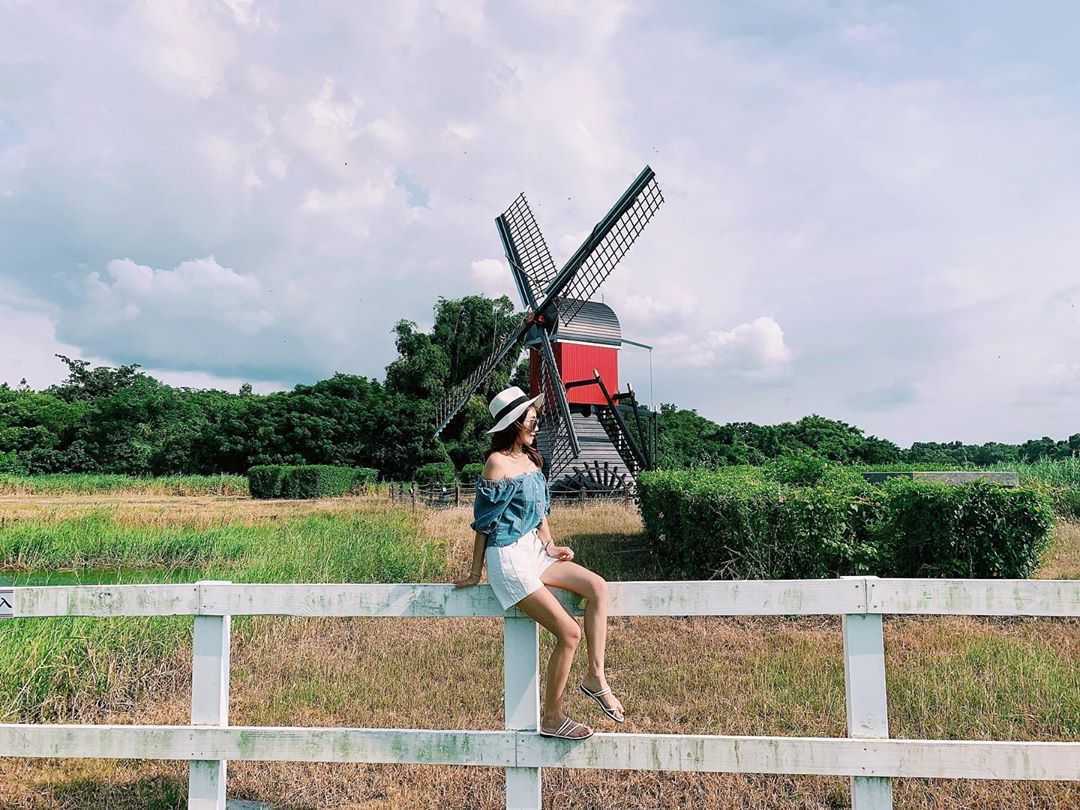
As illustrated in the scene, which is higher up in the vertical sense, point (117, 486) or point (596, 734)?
point (117, 486)

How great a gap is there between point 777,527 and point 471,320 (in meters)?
37.1

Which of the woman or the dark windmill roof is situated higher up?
the dark windmill roof

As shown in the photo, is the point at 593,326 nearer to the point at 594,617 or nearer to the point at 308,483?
the point at 308,483

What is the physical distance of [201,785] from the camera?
319 centimetres

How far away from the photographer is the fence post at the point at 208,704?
318 centimetres

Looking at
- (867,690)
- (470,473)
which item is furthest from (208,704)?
(470,473)

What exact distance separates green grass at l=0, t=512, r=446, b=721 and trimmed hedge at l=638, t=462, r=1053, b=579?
14.0 ft

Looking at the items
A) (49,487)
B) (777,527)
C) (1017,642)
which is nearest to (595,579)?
(1017,642)

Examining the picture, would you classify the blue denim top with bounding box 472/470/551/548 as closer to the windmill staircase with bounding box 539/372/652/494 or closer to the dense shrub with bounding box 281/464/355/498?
the windmill staircase with bounding box 539/372/652/494

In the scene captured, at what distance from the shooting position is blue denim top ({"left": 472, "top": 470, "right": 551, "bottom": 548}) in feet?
10.0

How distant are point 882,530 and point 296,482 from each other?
30839 mm

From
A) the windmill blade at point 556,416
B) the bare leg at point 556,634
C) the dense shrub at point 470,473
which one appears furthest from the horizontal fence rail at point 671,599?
the dense shrub at point 470,473

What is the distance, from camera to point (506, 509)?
3072 millimetres

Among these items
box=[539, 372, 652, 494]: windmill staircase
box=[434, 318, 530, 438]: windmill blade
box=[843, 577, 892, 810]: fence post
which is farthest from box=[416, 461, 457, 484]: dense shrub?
box=[843, 577, 892, 810]: fence post
